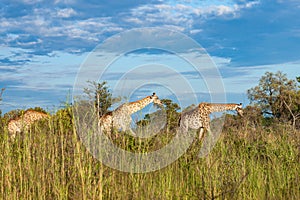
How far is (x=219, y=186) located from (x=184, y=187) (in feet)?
2.71

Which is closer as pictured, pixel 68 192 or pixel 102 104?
pixel 68 192

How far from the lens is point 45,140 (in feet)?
14.4

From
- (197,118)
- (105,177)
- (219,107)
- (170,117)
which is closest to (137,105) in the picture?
(197,118)

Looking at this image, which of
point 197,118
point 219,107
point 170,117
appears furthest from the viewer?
point 219,107

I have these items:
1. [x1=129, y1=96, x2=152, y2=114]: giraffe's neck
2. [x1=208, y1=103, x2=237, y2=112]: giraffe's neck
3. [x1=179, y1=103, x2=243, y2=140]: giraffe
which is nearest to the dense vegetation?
[x1=129, y1=96, x2=152, y2=114]: giraffe's neck

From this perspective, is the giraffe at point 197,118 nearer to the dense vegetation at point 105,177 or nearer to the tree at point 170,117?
the tree at point 170,117

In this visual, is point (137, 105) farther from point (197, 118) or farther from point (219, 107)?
point (219, 107)

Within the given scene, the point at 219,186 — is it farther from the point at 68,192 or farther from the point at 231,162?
the point at 68,192

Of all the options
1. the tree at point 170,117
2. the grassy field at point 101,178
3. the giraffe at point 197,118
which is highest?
the giraffe at point 197,118

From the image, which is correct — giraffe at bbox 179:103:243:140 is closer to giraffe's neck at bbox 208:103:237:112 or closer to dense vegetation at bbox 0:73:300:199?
giraffe's neck at bbox 208:103:237:112

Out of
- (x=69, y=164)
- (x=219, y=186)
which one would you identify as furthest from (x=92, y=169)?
(x=219, y=186)

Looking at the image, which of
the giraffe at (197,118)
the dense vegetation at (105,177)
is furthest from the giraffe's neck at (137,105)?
the dense vegetation at (105,177)

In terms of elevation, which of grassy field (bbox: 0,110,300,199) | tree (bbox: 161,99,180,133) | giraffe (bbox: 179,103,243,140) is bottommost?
grassy field (bbox: 0,110,300,199)

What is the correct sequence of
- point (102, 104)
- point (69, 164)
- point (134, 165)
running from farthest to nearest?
point (102, 104), point (134, 165), point (69, 164)
